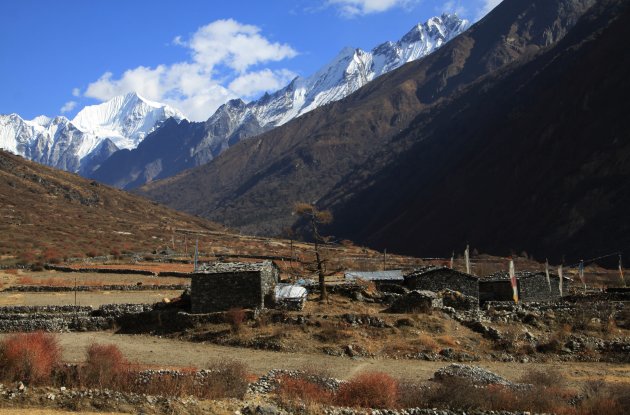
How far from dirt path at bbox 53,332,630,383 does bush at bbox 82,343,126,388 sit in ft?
14.7

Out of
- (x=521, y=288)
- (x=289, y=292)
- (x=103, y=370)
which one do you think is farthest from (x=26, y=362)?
(x=521, y=288)

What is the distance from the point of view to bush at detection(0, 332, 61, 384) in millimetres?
19359

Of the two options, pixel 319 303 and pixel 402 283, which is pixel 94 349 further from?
pixel 402 283

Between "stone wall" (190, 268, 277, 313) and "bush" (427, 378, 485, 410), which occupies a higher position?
"stone wall" (190, 268, 277, 313)

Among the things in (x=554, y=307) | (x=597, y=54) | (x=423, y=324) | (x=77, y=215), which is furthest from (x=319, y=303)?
(x=597, y=54)

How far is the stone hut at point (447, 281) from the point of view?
41281 mm

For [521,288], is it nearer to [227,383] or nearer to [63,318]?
[63,318]

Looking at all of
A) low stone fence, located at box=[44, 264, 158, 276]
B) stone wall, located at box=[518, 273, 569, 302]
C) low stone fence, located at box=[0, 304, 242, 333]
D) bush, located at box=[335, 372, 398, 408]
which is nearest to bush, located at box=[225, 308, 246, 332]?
low stone fence, located at box=[0, 304, 242, 333]

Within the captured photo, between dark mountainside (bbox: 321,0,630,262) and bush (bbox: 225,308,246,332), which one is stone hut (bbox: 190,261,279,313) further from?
dark mountainside (bbox: 321,0,630,262)

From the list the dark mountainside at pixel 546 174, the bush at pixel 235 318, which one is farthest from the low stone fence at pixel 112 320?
the dark mountainside at pixel 546 174

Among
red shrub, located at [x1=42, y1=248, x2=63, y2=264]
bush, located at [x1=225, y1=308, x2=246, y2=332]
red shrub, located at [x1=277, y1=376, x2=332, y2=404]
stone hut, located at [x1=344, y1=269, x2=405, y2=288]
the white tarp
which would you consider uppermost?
red shrub, located at [x1=42, y1=248, x2=63, y2=264]

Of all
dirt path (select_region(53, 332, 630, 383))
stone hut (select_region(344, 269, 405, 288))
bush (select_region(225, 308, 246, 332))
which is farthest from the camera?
stone hut (select_region(344, 269, 405, 288))

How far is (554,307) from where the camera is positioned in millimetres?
36125

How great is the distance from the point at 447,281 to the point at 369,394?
22.3 m
